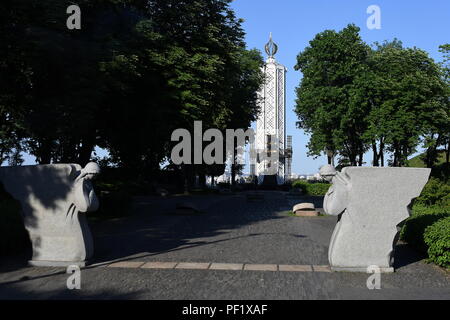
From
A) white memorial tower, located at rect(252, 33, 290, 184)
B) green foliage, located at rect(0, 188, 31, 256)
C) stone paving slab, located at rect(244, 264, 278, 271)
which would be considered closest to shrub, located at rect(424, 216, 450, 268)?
stone paving slab, located at rect(244, 264, 278, 271)

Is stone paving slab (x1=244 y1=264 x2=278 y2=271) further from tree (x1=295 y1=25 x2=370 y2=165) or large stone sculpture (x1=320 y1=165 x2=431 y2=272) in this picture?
tree (x1=295 y1=25 x2=370 y2=165)

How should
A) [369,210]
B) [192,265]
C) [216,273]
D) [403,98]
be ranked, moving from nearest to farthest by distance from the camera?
1. [216,273]
2. [369,210]
3. [192,265]
4. [403,98]

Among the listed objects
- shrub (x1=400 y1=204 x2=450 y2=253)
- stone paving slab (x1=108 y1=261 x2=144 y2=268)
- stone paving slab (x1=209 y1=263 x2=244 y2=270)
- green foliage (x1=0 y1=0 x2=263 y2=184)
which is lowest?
stone paving slab (x1=209 y1=263 x2=244 y2=270)

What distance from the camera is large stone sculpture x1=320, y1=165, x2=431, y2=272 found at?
29.2ft

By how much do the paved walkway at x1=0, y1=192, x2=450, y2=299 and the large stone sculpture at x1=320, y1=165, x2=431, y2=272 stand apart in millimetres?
420

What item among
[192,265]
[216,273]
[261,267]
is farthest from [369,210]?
[192,265]

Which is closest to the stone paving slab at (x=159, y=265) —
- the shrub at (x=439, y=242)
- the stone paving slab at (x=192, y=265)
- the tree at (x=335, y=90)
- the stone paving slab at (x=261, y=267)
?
the stone paving slab at (x=192, y=265)

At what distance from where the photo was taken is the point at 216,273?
8867 mm

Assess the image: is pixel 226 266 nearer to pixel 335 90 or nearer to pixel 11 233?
pixel 11 233

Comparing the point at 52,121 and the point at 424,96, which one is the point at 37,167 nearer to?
the point at 52,121

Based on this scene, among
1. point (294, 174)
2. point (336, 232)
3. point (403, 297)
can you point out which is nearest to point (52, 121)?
point (336, 232)

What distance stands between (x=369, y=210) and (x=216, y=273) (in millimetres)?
3336

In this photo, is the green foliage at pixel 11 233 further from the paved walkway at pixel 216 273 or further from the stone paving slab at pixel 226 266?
the stone paving slab at pixel 226 266

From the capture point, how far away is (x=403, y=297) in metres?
7.28
